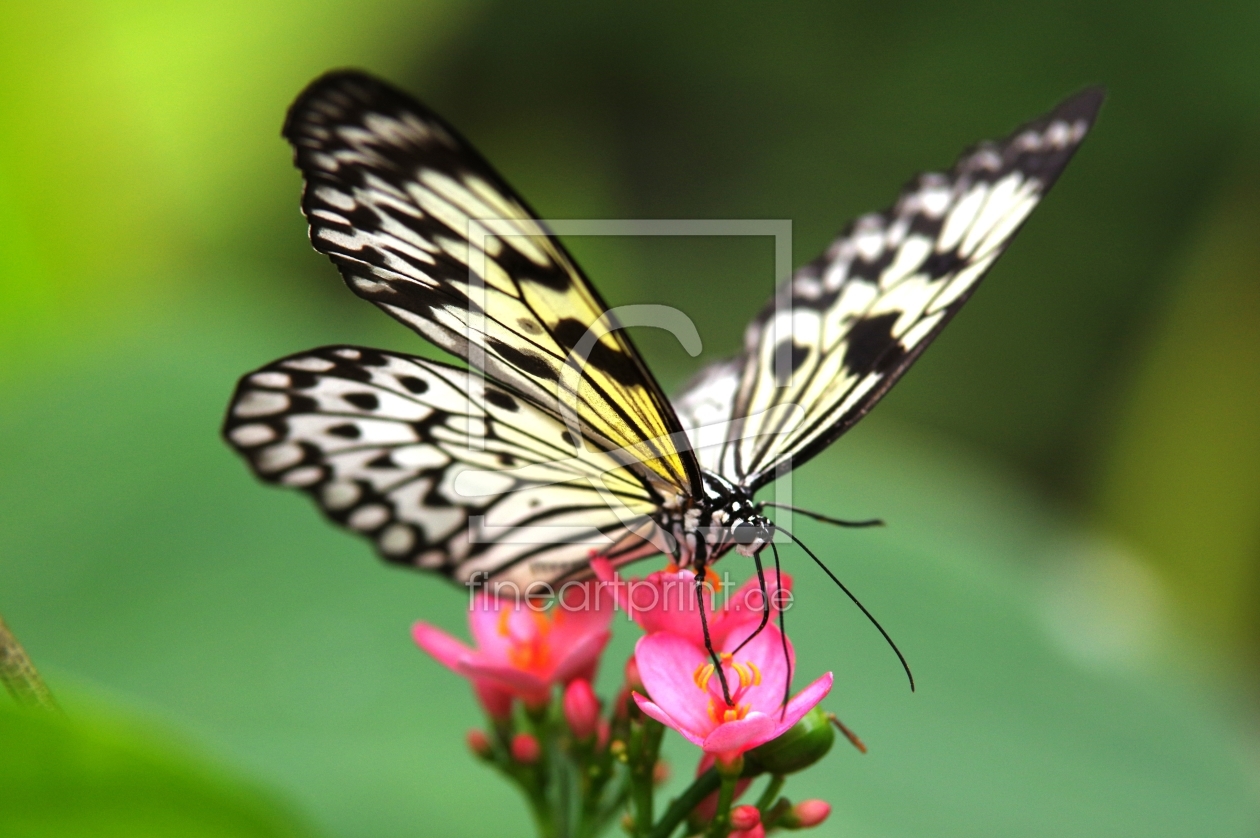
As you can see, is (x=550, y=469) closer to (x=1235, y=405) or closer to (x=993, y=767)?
(x=993, y=767)

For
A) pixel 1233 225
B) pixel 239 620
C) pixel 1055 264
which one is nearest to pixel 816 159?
pixel 1055 264

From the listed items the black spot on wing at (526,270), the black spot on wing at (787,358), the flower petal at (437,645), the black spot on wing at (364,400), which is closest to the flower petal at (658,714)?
the flower petal at (437,645)

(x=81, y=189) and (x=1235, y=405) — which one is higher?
(x=81, y=189)

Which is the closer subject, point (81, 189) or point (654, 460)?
point (654, 460)

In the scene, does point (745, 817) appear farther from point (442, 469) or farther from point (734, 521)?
point (442, 469)

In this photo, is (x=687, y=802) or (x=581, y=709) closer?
(x=687, y=802)

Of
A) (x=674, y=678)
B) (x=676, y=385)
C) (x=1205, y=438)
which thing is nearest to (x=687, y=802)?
(x=674, y=678)

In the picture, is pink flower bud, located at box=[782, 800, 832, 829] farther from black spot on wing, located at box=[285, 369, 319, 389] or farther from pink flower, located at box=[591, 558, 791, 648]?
black spot on wing, located at box=[285, 369, 319, 389]
